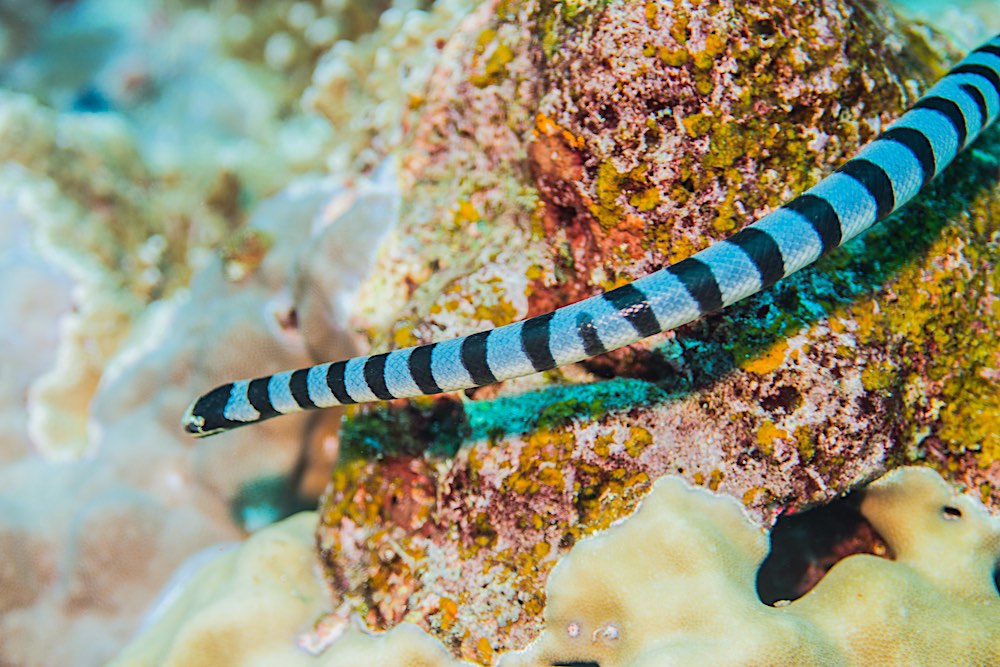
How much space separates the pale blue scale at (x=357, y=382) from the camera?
2734mm

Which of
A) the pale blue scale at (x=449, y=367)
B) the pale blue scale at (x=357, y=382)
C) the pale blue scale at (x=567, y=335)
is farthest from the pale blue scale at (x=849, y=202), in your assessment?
the pale blue scale at (x=357, y=382)

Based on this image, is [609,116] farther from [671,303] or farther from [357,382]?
[357,382]

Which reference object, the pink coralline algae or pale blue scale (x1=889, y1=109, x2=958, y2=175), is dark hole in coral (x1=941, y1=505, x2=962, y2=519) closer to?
the pink coralline algae

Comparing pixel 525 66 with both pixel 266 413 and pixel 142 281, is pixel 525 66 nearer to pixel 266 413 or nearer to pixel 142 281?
pixel 266 413

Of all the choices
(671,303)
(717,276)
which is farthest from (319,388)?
(717,276)

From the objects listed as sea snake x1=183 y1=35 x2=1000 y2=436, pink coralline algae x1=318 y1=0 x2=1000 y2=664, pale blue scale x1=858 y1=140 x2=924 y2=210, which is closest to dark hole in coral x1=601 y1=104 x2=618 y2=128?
pink coralline algae x1=318 y1=0 x2=1000 y2=664

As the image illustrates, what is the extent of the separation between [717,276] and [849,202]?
596 millimetres

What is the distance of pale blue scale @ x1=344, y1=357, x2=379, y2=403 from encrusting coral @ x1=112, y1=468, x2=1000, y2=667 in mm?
928

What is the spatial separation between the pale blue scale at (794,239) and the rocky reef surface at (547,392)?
0.23 metres

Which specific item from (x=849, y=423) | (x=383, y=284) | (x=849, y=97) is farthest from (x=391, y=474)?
(x=849, y=97)

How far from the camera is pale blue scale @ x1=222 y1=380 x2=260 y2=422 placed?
10.4 ft

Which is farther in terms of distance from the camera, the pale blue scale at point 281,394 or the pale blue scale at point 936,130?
the pale blue scale at point 281,394

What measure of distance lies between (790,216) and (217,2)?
8.10 metres

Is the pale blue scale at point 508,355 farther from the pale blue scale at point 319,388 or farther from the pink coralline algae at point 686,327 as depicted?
the pale blue scale at point 319,388
